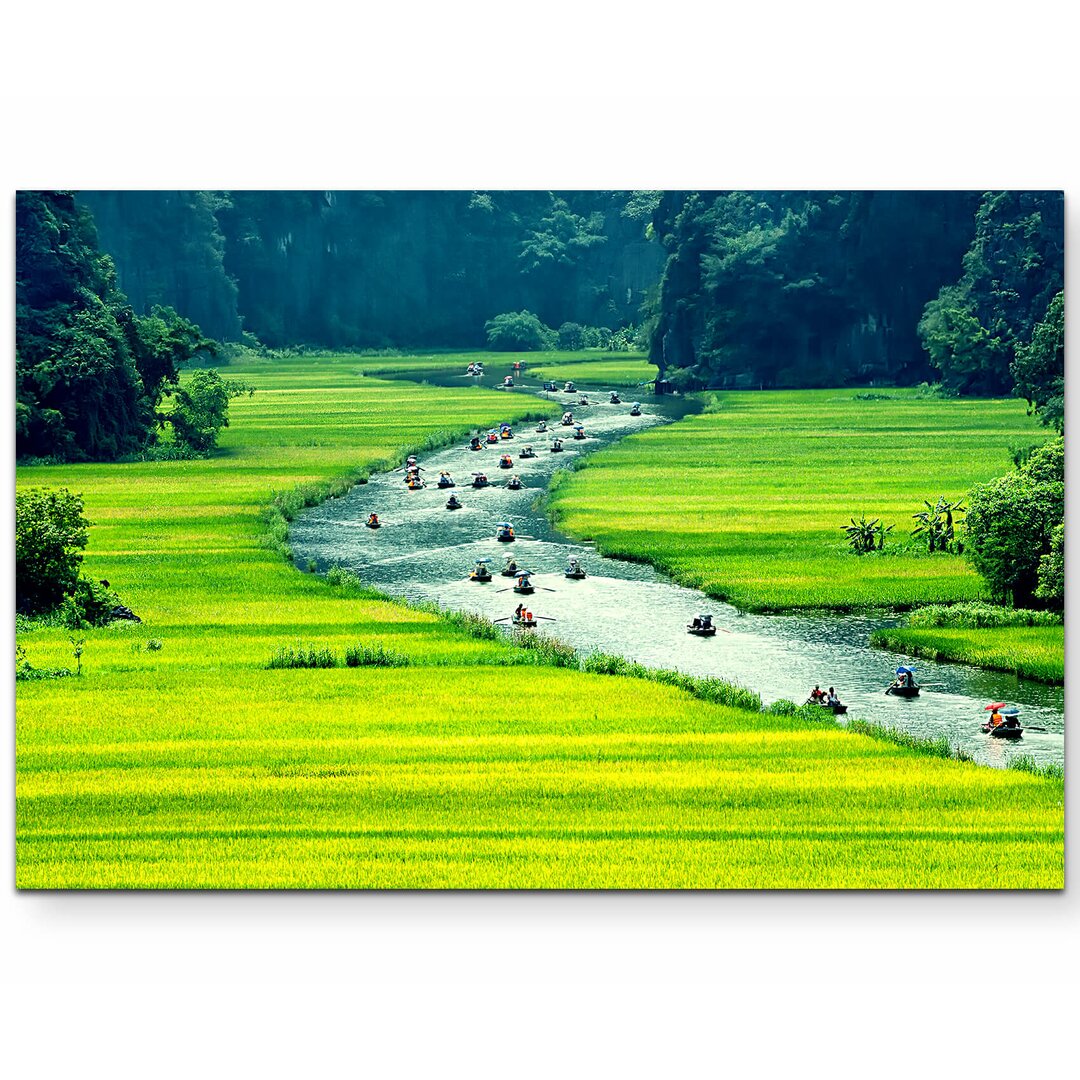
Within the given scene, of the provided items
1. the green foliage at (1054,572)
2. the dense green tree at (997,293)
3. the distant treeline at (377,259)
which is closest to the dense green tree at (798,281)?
the dense green tree at (997,293)

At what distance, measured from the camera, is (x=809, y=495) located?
2409 centimetres

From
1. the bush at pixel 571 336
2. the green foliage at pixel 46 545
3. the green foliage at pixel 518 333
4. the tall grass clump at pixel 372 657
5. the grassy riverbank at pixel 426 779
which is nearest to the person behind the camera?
the grassy riverbank at pixel 426 779

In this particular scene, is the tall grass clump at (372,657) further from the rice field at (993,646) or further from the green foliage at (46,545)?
the rice field at (993,646)

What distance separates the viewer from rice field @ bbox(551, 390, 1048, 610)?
21797 millimetres

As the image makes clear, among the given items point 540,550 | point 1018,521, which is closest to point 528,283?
point 540,550

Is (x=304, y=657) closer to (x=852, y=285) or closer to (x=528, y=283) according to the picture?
(x=528, y=283)

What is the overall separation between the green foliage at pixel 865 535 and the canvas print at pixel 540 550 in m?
0.06

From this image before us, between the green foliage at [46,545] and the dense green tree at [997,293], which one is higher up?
the dense green tree at [997,293]

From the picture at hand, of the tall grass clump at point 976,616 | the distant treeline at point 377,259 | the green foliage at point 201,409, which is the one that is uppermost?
the distant treeline at point 377,259

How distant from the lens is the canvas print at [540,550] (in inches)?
582

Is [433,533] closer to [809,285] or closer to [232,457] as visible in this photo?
[232,457]

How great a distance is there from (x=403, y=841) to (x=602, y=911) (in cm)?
187

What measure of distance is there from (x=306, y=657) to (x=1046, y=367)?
8913 mm
